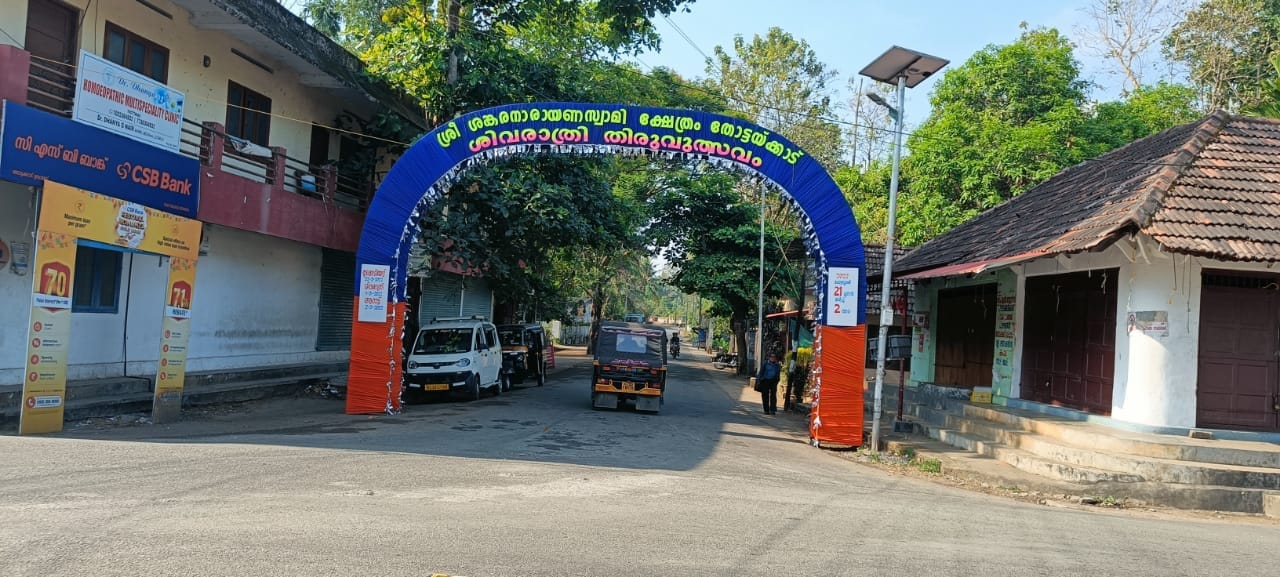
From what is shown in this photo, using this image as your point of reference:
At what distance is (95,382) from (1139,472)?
51.1ft

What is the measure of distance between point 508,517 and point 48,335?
7940 mm

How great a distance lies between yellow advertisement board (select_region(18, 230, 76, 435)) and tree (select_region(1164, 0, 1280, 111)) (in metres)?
29.1

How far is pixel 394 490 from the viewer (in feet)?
26.1

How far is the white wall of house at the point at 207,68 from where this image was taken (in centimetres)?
1402

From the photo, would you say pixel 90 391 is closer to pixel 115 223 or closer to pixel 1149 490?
pixel 115 223

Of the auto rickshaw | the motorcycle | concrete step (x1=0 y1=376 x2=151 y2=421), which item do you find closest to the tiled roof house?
the auto rickshaw

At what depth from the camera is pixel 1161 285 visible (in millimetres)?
11555

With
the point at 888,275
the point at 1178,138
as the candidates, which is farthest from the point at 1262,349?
the point at 888,275

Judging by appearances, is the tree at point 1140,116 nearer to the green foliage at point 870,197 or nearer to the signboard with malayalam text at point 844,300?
the green foliage at point 870,197

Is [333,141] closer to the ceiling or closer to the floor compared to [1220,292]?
closer to the ceiling

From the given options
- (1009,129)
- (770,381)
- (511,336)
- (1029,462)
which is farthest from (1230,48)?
(511,336)

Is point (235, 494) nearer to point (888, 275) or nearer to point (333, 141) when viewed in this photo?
point (888, 275)

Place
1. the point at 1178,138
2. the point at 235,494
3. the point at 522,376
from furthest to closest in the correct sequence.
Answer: the point at 522,376 < the point at 1178,138 < the point at 235,494

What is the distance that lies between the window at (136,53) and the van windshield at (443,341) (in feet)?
24.9
